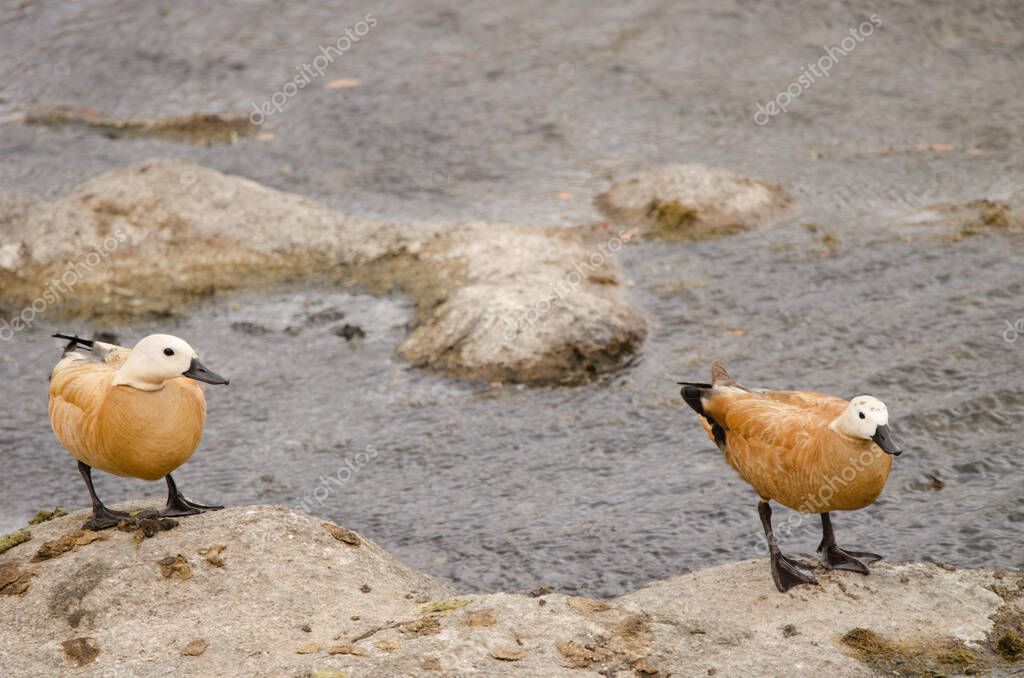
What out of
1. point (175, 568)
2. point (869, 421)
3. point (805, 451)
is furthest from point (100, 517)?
point (869, 421)

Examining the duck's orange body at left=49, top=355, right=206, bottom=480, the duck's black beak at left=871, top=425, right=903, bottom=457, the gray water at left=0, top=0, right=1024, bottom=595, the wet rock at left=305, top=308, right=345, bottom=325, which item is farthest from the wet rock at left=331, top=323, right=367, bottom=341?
the duck's black beak at left=871, top=425, right=903, bottom=457

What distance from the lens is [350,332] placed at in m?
9.98

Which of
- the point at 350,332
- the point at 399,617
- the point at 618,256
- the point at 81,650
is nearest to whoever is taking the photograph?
the point at 81,650

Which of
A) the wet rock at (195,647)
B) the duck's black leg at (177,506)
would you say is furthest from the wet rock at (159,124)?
the wet rock at (195,647)

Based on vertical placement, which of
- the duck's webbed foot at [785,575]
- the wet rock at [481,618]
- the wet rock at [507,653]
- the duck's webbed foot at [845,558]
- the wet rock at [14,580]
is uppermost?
the wet rock at [507,653]

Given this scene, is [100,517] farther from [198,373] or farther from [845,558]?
[845,558]

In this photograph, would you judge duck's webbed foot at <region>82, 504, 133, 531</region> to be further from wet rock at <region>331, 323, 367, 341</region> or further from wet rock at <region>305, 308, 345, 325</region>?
wet rock at <region>305, 308, 345, 325</region>

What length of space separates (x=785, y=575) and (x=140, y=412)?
334cm

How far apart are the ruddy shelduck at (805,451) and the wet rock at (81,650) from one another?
3272 mm

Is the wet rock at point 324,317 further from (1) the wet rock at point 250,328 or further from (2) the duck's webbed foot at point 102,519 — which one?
(2) the duck's webbed foot at point 102,519

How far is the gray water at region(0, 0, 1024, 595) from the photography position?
24.1ft

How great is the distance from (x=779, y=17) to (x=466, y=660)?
12.8 metres

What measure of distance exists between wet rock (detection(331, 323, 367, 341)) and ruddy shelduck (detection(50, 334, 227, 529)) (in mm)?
3906

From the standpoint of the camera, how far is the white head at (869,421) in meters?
5.36
